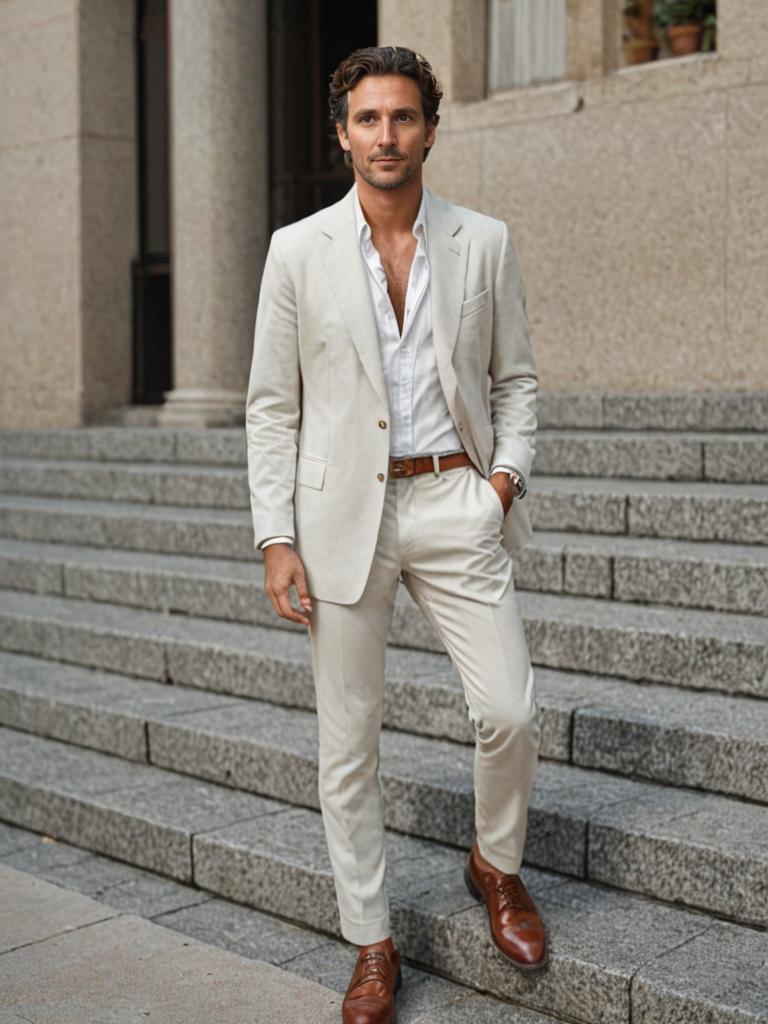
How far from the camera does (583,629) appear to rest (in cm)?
532

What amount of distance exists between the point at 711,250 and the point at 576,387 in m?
1.14

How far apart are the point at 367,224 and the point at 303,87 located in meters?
9.52

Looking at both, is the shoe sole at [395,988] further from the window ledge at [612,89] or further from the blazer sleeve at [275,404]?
the window ledge at [612,89]

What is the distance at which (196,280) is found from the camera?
1035cm

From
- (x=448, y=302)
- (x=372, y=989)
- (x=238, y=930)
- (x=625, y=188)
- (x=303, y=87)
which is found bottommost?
(x=238, y=930)

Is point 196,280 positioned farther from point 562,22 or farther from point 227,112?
point 562,22

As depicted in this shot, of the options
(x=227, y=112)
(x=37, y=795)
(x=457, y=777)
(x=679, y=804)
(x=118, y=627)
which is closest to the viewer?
(x=679, y=804)

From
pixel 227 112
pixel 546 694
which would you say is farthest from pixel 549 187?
pixel 546 694

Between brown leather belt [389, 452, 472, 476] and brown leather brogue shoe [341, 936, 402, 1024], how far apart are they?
115 cm

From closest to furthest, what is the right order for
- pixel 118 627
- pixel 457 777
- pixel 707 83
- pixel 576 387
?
pixel 457 777 < pixel 118 627 < pixel 707 83 < pixel 576 387

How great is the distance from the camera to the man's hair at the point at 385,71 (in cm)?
337

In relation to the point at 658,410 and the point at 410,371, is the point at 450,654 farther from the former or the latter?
the point at 658,410


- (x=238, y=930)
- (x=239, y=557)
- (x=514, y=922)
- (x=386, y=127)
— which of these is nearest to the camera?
(x=386, y=127)

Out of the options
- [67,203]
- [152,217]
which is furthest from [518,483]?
[152,217]
